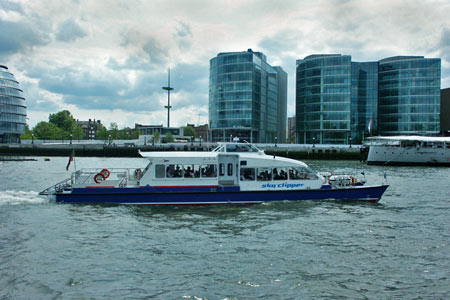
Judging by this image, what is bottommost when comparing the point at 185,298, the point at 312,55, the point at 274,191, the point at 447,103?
the point at 185,298

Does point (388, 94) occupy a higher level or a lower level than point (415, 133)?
higher

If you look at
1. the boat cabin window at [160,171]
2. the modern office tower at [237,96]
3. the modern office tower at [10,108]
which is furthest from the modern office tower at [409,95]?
the modern office tower at [10,108]

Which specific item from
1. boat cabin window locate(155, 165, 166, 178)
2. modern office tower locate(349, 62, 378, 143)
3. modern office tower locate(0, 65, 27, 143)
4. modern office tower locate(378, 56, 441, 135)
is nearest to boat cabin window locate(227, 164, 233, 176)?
boat cabin window locate(155, 165, 166, 178)

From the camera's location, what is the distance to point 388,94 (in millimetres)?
118250

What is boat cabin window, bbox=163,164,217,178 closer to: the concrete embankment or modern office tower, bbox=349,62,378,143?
the concrete embankment

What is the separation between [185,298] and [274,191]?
1164 cm

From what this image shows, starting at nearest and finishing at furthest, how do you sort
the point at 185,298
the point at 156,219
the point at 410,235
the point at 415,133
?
the point at 185,298, the point at 410,235, the point at 156,219, the point at 415,133

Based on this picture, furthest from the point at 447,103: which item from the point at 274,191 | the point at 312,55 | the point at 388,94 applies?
the point at 274,191

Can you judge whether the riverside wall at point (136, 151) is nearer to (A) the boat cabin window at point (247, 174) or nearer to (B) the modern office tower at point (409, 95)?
(B) the modern office tower at point (409, 95)

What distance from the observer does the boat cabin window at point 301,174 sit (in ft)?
68.8

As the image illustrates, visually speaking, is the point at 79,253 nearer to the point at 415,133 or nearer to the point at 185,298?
the point at 185,298

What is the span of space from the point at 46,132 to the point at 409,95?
123715mm

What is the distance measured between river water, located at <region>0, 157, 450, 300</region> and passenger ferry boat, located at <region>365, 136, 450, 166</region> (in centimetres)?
4492

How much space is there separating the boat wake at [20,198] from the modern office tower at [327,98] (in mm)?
92816
